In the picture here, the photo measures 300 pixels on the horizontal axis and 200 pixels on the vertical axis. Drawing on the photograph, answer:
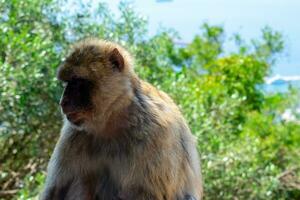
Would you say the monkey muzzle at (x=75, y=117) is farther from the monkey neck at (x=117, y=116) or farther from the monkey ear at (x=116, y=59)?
the monkey ear at (x=116, y=59)

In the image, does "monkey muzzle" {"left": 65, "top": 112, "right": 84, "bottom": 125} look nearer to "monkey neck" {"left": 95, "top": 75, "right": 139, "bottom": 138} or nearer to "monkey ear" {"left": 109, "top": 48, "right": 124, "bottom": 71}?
"monkey neck" {"left": 95, "top": 75, "right": 139, "bottom": 138}

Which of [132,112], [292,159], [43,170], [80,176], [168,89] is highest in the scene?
[132,112]

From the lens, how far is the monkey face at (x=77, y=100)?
322cm

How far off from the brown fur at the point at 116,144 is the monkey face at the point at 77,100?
0.10ft

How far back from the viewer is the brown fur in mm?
3406

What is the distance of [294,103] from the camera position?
10461 mm

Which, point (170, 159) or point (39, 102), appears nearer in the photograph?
point (170, 159)

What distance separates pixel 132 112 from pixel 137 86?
0.53 feet

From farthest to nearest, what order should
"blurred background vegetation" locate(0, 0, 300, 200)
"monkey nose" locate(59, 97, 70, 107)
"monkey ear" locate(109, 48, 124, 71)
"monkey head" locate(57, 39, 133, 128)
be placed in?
"blurred background vegetation" locate(0, 0, 300, 200) < "monkey ear" locate(109, 48, 124, 71) < "monkey head" locate(57, 39, 133, 128) < "monkey nose" locate(59, 97, 70, 107)

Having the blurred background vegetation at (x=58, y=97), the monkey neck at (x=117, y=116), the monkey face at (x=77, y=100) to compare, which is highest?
the monkey face at (x=77, y=100)

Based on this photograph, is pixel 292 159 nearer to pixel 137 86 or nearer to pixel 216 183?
pixel 216 183

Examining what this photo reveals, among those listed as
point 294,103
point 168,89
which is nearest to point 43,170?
point 168,89

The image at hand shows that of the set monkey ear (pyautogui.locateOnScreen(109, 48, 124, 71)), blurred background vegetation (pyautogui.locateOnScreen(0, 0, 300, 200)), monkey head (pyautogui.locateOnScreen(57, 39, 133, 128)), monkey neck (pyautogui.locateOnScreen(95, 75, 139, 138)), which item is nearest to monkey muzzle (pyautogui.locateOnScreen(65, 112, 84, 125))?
monkey head (pyautogui.locateOnScreen(57, 39, 133, 128))

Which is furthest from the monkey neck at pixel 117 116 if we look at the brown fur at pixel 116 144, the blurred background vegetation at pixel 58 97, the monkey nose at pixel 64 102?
the blurred background vegetation at pixel 58 97
